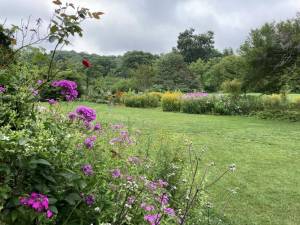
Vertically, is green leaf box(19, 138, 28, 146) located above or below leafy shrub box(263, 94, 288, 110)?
below

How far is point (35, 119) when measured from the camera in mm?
2164

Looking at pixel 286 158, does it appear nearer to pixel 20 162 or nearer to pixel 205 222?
pixel 205 222

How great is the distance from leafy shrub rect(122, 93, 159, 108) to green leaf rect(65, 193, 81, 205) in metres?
18.5

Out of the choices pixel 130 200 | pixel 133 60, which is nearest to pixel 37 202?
pixel 130 200

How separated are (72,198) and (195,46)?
5388 cm

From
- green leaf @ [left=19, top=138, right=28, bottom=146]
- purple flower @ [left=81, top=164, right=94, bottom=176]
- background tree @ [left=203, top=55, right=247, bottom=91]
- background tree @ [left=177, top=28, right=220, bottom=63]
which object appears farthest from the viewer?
background tree @ [left=177, top=28, right=220, bottom=63]

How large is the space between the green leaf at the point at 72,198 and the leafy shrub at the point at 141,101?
60.8 feet

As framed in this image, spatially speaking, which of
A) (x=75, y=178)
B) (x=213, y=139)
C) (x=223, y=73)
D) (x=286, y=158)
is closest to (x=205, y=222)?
(x=75, y=178)

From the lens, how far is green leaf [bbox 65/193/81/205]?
1.76 meters

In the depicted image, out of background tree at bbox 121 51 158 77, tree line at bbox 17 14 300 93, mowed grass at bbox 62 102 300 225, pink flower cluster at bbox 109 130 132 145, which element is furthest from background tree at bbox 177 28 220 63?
pink flower cluster at bbox 109 130 132 145

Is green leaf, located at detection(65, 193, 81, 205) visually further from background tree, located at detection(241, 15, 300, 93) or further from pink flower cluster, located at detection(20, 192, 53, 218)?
background tree, located at detection(241, 15, 300, 93)

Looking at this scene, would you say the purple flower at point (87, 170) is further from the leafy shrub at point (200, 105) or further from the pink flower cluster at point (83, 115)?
the leafy shrub at point (200, 105)

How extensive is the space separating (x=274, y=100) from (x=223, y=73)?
18.9 m

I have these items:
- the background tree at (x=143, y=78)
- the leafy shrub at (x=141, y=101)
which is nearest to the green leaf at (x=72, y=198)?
the leafy shrub at (x=141, y=101)
